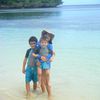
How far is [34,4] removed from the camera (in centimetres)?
9281

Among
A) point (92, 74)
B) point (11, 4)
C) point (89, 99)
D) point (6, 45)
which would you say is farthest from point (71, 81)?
point (11, 4)

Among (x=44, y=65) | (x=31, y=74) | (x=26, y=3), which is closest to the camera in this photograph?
(x=44, y=65)

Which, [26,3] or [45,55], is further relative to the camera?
[26,3]

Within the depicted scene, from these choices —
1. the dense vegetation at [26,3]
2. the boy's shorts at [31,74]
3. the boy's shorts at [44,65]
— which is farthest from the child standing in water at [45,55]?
the dense vegetation at [26,3]

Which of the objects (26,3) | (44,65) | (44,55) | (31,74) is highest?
(44,55)

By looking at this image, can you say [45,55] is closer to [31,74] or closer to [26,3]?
[31,74]

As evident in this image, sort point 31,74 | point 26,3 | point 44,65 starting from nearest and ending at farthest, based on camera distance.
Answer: point 44,65 < point 31,74 < point 26,3

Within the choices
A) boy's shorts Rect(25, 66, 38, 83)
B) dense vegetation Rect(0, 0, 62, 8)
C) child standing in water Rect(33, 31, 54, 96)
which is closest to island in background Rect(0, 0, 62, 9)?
dense vegetation Rect(0, 0, 62, 8)

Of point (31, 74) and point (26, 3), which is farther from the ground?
point (31, 74)

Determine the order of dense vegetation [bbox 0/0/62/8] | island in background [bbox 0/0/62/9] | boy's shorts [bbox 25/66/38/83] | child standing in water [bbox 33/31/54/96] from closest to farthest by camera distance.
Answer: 1. child standing in water [bbox 33/31/54/96]
2. boy's shorts [bbox 25/66/38/83]
3. island in background [bbox 0/0/62/9]
4. dense vegetation [bbox 0/0/62/8]

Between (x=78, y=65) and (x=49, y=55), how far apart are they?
3765 millimetres

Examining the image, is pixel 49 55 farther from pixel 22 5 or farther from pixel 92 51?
pixel 22 5

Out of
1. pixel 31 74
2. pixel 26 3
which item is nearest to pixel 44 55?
pixel 31 74

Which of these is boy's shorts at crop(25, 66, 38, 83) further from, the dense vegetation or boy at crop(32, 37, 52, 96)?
the dense vegetation
